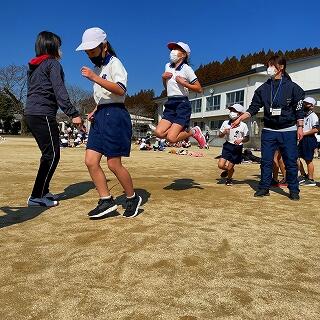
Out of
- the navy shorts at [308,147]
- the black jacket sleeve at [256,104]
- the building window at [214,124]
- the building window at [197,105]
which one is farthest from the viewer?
the building window at [197,105]

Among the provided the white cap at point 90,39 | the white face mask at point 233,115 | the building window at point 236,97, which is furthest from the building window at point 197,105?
the white cap at point 90,39

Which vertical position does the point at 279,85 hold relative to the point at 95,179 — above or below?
above

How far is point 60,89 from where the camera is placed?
4488 mm

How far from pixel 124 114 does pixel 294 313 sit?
104 inches

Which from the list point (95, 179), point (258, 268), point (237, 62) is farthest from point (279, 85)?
point (237, 62)

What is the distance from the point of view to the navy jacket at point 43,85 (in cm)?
459

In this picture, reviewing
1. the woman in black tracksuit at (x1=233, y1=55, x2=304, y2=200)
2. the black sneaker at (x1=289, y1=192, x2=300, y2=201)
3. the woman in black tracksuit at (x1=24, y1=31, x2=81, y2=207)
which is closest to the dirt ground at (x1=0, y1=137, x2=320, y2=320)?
the woman in black tracksuit at (x1=24, y1=31, x2=81, y2=207)

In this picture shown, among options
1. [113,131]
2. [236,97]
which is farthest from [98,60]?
[236,97]

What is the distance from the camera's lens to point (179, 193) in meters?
5.78

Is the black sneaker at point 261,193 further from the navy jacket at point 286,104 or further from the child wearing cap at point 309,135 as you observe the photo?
the child wearing cap at point 309,135

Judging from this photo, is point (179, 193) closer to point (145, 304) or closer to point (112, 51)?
point (112, 51)

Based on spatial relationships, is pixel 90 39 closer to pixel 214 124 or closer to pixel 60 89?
pixel 60 89

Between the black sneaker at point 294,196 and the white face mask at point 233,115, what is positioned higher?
the white face mask at point 233,115

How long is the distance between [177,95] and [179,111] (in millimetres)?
240
